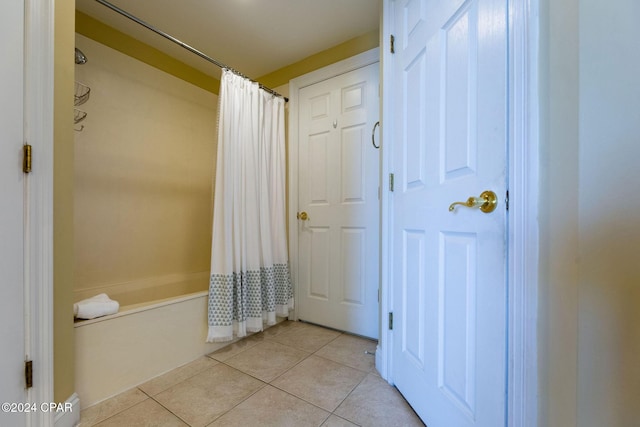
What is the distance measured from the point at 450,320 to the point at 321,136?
1.72 meters

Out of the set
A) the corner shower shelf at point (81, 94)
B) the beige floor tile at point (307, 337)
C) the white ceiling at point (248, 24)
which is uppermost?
the white ceiling at point (248, 24)

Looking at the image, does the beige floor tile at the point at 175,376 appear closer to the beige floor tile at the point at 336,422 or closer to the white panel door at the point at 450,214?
the beige floor tile at the point at 336,422

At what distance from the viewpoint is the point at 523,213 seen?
59 cm

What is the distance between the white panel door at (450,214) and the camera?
68cm

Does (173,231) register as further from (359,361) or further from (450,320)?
(450,320)

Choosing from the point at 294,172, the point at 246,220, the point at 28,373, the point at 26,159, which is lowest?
the point at 28,373

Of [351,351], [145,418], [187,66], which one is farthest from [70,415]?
[187,66]

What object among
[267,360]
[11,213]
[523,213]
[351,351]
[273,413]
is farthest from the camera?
[351,351]

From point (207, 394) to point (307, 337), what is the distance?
0.82m

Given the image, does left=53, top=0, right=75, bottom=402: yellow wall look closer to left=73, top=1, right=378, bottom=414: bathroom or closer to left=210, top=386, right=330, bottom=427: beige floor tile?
left=73, top=1, right=378, bottom=414: bathroom

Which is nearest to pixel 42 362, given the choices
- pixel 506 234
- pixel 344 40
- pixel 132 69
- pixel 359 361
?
pixel 359 361

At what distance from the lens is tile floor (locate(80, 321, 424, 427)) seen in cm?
107

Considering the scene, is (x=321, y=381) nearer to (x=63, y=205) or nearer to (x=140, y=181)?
(x=63, y=205)

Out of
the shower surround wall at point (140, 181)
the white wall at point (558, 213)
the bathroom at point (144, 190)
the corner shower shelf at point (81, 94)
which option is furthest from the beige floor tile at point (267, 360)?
the corner shower shelf at point (81, 94)
